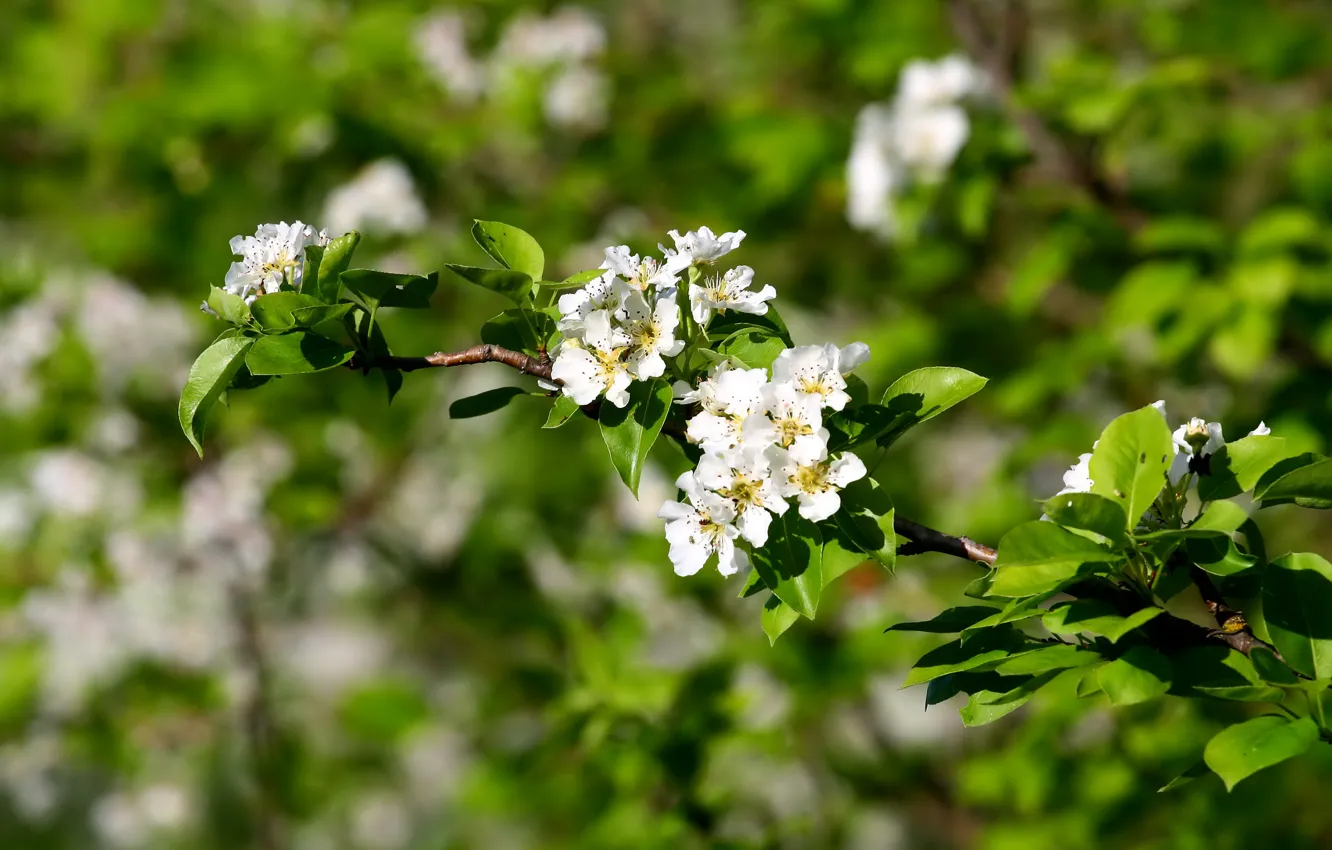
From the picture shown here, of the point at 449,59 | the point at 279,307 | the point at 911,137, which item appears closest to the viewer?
the point at 279,307

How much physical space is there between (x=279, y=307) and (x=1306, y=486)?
633 millimetres

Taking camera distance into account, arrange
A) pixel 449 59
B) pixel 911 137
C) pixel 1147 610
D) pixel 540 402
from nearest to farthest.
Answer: pixel 1147 610 < pixel 911 137 < pixel 540 402 < pixel 449 59

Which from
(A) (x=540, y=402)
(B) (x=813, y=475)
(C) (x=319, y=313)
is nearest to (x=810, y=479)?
(B) (x=813, y=475)

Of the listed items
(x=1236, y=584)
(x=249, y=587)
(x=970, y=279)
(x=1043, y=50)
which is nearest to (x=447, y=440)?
(x=249, y=587)

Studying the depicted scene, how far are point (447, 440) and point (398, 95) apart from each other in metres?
0.86

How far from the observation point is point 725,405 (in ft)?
2.53

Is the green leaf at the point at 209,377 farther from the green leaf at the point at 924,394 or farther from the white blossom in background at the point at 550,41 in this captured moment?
the white blossom in background at the point at 550,41

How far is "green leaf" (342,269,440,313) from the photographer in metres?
0.78

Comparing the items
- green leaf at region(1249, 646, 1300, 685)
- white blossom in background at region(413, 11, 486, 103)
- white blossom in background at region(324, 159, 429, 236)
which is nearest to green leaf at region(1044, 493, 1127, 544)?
green leaf at region(1249, 646, 1300, 685)

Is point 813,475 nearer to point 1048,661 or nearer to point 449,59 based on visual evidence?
point 1048,661

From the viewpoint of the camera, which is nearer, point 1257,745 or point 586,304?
point 1257,745

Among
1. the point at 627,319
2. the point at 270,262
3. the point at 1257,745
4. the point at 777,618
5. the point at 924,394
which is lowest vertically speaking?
the point at 1257,745

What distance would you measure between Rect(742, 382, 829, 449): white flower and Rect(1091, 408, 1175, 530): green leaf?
0.55 ft

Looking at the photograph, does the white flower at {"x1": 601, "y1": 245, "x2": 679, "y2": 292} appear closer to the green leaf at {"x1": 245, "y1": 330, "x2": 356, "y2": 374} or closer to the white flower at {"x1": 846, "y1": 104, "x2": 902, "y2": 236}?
the green leaf at {"x1": 245, "y1": 330, "x2": 356, "y2": 374}
